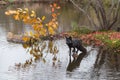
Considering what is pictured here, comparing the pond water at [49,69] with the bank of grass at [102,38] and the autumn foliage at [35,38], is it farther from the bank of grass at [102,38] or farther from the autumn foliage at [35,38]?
the bank of grass at [102,38]

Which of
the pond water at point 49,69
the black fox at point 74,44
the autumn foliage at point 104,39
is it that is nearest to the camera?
the pond water at point 49,69

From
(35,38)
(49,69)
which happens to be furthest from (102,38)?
(49,69)

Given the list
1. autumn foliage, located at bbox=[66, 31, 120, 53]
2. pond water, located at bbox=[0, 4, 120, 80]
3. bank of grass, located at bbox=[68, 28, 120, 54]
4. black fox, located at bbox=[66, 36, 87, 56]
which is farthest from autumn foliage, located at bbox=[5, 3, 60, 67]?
autumn foliage, located at bbox=[66, 31, 120, 53]

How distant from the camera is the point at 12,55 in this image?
2241 cm

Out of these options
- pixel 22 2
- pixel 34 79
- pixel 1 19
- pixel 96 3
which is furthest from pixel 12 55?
pixel 22 2

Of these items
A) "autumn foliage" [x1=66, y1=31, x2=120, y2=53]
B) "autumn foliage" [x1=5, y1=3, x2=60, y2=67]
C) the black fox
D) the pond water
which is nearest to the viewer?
the pond water

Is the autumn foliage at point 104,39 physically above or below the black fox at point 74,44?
below

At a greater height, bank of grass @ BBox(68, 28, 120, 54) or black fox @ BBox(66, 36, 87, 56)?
black fox @ BBox(66, 36, 87, 56)

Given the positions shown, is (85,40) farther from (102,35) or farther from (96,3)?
(96,3)

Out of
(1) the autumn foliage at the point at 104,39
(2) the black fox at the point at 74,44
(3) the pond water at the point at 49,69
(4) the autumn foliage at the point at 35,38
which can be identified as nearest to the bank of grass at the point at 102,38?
(1) the autumn foliage at the point at 104,39

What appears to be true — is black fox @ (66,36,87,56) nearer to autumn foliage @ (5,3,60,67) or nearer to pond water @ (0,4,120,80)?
pond water @ (0,4,120,80)

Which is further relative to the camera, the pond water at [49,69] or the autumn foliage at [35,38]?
the autumn foliage at [35,38]

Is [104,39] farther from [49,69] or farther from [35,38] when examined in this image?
[49,69]

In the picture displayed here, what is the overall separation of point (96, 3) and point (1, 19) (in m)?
16.6
